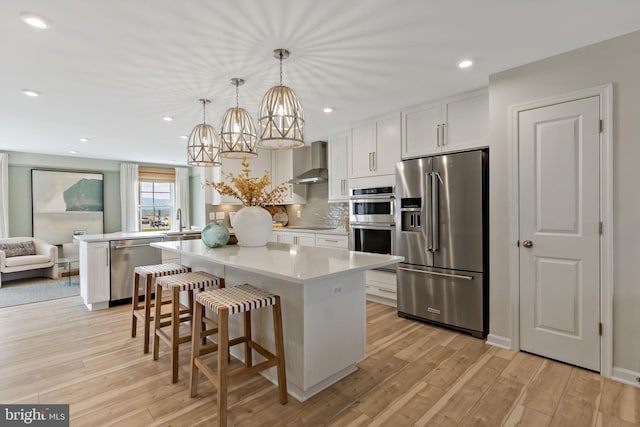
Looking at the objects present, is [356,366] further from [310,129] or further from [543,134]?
[310,129]

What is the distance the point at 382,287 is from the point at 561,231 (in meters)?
1.99

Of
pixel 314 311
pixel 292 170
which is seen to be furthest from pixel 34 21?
pixel 292 170

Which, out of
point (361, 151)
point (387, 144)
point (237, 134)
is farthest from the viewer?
point (361, 151)

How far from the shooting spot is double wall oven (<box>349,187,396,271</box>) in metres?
3.71

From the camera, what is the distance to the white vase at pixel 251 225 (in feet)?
9.10

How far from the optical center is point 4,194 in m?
5.60

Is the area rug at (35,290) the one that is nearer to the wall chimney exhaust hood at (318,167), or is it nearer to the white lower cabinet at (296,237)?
the white lower cabinet at (296,237)

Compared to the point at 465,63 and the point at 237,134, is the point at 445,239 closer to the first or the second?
the point at 465,63

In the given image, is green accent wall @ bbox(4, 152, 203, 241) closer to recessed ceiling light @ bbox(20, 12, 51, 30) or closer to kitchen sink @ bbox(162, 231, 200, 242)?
kitchen sink @ bbox(162, 231, 200, 242)

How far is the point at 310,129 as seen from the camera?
14.9 feet

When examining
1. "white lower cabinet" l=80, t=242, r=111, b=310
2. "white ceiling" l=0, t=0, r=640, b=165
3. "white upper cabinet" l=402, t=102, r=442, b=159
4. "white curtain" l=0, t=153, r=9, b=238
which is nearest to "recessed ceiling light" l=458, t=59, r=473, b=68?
"white ceiling" l=0, t=0, r=640, b=165

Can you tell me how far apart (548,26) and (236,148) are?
234 centimetres

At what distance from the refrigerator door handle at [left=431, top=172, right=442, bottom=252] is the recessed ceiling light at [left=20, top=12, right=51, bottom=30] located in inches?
124

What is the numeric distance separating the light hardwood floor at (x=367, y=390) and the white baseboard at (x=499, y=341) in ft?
0.22
